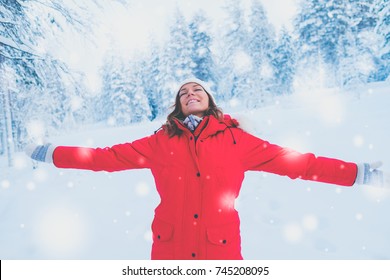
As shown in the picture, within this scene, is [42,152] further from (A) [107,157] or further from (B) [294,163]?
(B) [294,163]

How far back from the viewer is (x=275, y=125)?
52.6 feet

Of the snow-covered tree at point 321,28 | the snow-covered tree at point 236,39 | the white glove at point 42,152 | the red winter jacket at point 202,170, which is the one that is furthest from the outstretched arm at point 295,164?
the snow-covered tree at point 321,28

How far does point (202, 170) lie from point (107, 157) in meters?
0.95

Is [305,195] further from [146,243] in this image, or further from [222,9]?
[222,9]

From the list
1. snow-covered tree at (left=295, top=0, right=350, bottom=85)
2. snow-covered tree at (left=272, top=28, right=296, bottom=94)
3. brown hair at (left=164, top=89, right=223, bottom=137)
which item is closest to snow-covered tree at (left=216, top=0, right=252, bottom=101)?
snow-covered tree at (left=295, top=0, right=350, bottom=85)

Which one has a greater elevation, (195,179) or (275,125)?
(275,125)

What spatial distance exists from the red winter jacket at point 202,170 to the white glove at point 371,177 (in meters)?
0.06

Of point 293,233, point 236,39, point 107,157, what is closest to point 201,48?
point 236,39

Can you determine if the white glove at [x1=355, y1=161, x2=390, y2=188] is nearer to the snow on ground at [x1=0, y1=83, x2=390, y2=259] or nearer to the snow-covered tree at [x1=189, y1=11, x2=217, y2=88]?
the snow on ground at [x1=0, y1=83, x2=390, y2=259]

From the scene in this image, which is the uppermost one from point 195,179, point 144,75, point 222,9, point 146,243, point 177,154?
point 222,9

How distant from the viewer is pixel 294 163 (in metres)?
2.55

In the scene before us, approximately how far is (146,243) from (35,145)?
3224 millimetres

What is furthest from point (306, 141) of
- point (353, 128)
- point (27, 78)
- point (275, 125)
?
point (27, 78)

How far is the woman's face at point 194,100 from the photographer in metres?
2.87
